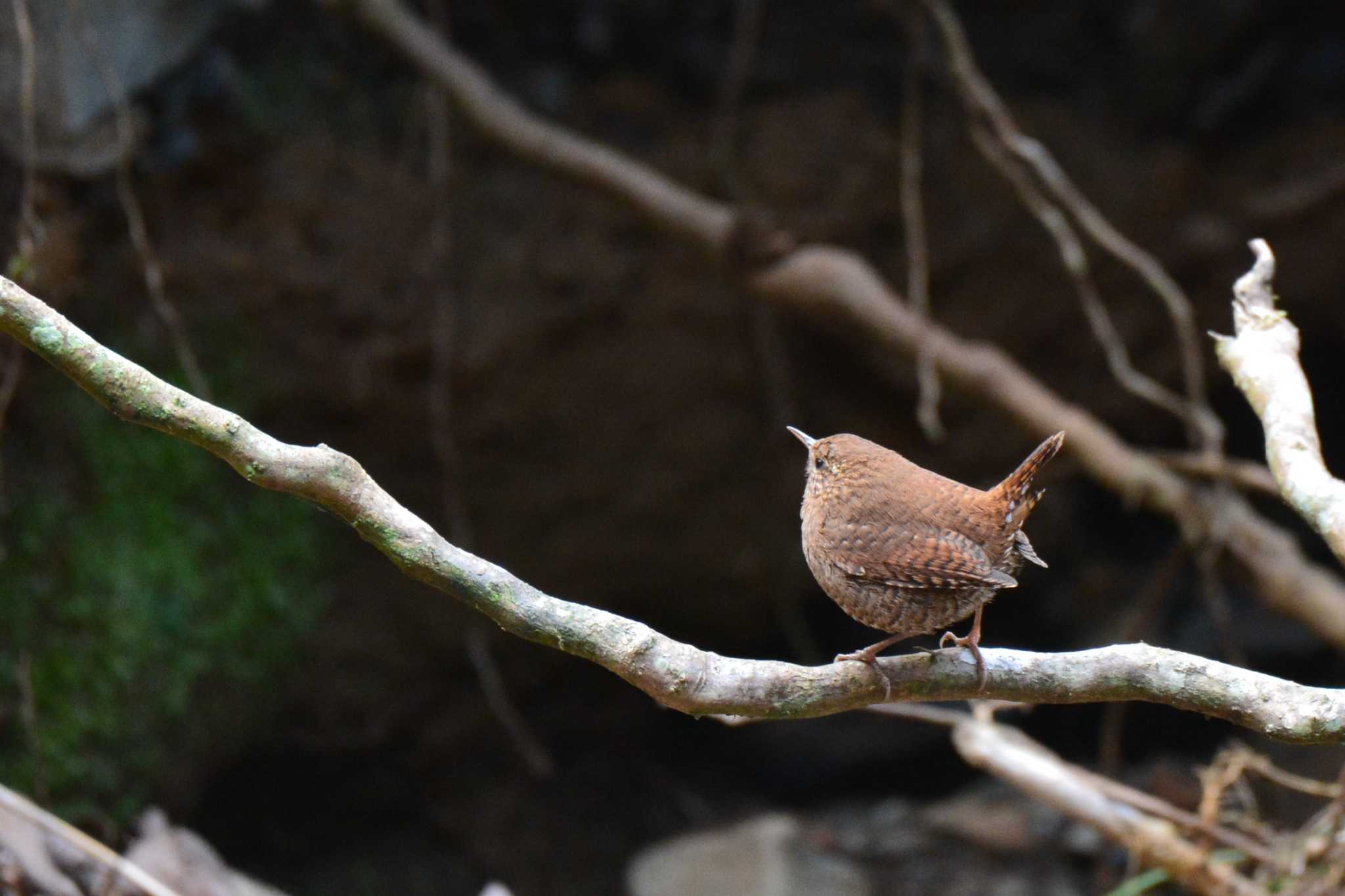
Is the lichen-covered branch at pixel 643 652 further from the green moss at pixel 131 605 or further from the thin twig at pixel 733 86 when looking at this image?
the thin twig at pixel 733 86

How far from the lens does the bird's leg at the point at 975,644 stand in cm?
171

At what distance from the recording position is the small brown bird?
193 centimetres

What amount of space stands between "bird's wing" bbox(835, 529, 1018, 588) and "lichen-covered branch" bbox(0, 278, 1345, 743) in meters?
0.16

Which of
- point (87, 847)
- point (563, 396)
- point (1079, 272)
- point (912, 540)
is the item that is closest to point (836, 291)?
point (1079, 272)

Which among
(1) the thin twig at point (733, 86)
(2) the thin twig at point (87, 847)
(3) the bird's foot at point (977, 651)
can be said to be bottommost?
(3) the bird's foot at point (977, 651)

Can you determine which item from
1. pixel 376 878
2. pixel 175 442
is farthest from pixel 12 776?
pixel 376 878

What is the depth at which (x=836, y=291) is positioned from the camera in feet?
12.5

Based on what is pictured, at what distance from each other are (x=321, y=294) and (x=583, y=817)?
8.49 ft

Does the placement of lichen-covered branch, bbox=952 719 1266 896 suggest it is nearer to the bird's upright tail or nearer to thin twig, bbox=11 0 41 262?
the bird's upright tail

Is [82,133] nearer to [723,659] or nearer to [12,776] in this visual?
[12,776]

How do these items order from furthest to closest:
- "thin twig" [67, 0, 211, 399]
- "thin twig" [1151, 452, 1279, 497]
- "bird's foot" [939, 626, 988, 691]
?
"thin twig" [1151, 452, 1279, 497], "thin twig" [67, 0, 211, 399], "bird's foot" [939, 626, 988, 691]

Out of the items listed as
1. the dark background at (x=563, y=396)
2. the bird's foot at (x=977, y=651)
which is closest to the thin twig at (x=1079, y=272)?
the dark background at (x=563, y=396)

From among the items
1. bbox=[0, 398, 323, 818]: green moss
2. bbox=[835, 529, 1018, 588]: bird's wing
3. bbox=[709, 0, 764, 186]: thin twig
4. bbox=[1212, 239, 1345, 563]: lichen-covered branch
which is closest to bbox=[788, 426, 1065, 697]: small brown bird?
bbox=[835, 529, 1018, 588]: bird's wing

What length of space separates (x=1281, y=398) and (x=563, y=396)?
283 centimetres
